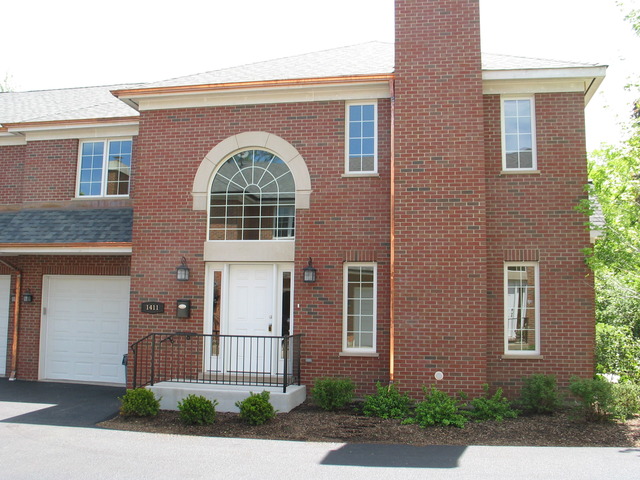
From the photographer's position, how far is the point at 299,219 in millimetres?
10820

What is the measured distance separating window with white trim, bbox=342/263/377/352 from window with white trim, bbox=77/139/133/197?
556 centimetres

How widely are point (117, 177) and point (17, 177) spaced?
106 inches

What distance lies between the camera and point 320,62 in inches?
485

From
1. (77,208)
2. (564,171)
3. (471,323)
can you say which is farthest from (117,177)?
(564,171)

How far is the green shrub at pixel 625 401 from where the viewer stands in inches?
352

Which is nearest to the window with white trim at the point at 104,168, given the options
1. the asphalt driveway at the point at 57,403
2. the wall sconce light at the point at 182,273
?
the wall sconce light at the point at 182,273

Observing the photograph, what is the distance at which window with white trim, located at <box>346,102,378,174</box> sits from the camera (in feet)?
35.4

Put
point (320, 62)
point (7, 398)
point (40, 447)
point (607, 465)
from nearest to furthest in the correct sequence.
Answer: point (607, 465) < point (40, 447) < point (7, 398) < point (320, 62)

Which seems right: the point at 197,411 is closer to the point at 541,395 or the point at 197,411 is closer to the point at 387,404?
the point at 387,404

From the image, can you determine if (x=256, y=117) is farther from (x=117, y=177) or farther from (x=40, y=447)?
(x=40, y=447)

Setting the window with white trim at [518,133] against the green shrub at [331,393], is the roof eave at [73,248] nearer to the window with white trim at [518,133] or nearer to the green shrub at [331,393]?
the green shrub at [331,393]

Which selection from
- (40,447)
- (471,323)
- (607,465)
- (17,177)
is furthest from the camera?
(17,177)

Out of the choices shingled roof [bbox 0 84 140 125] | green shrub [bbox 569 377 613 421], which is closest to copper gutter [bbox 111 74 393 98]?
shingled roof [bbox 0 84 140 125]

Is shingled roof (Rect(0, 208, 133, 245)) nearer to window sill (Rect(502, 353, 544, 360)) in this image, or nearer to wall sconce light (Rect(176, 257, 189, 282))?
wall sconce light (Rect(176, 257, 189, 282))
